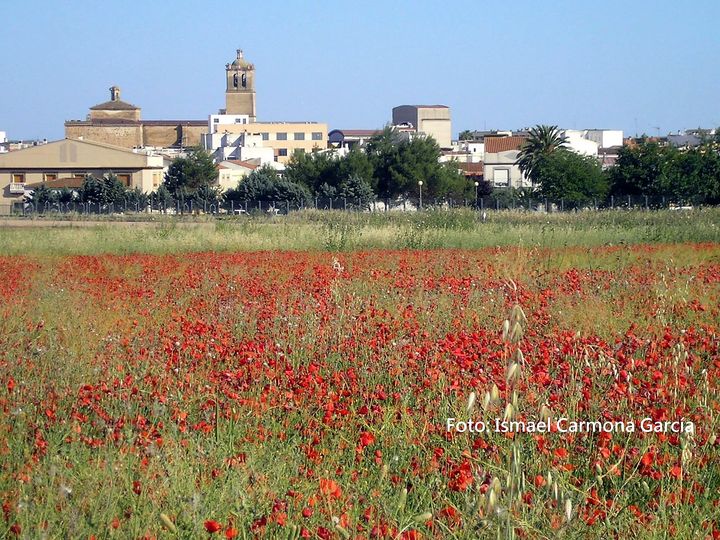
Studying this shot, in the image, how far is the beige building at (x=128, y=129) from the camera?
415 feet

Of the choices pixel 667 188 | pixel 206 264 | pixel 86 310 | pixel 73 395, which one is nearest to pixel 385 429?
pixel 73 395

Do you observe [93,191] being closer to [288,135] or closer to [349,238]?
[349,238]

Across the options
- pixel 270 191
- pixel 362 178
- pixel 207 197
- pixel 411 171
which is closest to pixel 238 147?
pixel 362 178

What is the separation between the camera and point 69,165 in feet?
273

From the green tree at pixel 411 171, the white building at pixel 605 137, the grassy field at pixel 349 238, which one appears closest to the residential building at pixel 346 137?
the white building at pixel 605 137

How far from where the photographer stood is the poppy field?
15.0 ft

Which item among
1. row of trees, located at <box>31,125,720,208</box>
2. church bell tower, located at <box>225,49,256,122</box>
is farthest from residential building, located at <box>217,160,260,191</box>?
church bell tower, located at <box>225,49,256,122</box>

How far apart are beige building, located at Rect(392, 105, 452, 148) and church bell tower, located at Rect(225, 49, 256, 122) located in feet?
102

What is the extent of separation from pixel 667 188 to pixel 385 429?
60177 millimetres

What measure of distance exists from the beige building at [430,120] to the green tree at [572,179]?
56377 millimetres

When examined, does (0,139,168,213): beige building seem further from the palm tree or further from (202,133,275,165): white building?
the palm tree

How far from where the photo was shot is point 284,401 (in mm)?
6609

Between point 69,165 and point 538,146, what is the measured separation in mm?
38291

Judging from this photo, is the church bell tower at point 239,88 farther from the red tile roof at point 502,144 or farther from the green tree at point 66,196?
the green tree at point 66,196
